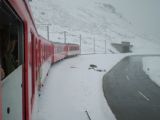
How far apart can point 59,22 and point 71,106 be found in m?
101

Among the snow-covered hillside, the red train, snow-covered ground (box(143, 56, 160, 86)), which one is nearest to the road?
snow-covered ground (box(143, 56, 160, 86))

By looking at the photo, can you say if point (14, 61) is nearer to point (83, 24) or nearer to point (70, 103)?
point (70, 103)

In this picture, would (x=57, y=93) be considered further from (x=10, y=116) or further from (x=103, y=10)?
(x=103, y=10)

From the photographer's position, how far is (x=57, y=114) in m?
11.7

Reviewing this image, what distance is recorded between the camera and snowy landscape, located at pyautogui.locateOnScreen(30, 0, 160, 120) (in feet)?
43.1

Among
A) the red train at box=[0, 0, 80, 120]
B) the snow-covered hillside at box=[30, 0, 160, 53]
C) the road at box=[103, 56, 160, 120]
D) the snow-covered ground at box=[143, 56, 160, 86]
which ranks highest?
the snow-covered hillside at box=[30, 0, 160, 53]

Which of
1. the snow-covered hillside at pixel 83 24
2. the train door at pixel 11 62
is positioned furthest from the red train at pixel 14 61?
the snow-covered hillside at pixel 83 24

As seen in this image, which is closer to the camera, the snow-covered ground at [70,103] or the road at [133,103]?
the snow-covered ground at [70,103]

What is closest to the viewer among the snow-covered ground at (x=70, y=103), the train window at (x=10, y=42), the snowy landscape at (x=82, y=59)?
the train window at (x=10, y=42)

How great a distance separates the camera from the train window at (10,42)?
3.64 metres

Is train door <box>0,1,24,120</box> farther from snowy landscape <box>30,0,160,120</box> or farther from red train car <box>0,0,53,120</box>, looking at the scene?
snowy landscape <box>30,0,160,120</box>

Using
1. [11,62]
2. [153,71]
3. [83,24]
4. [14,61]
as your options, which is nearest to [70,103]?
[14,61]

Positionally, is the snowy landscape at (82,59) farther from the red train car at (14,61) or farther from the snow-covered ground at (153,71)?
the red train car at (14,61)

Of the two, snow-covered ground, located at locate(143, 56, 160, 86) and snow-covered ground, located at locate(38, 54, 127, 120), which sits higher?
snow-covered ground, located at locate(38, 54, 127, 120)
